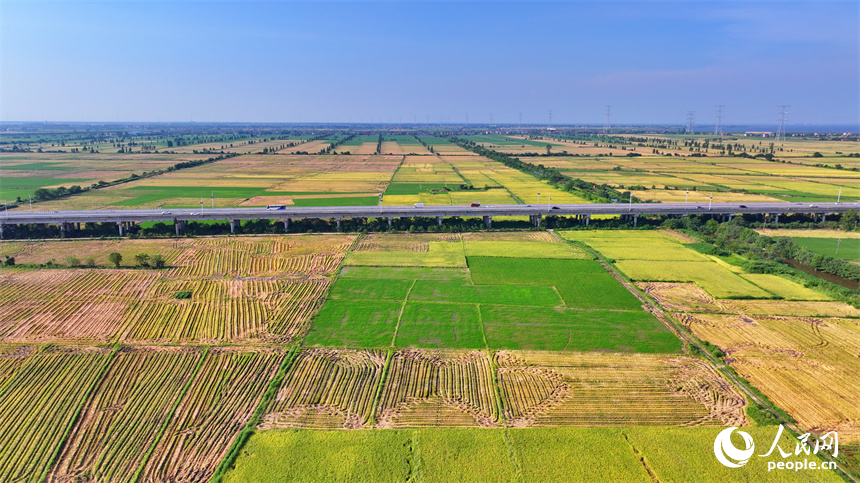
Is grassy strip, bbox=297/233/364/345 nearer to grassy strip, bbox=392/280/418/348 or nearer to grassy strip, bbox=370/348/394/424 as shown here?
grassy strip, bbox=392/280/418/348

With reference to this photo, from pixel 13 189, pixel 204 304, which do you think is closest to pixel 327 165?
pixel 13 189

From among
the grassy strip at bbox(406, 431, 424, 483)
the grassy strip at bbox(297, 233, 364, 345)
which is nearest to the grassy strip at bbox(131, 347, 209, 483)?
the grassy strip at bbox(297, 233, 364, 345)

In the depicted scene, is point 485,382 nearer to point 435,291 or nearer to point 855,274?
point 435,291

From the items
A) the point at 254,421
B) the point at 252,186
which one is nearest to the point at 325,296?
the point at 254,421

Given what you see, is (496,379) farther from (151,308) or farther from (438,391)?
(151,308)

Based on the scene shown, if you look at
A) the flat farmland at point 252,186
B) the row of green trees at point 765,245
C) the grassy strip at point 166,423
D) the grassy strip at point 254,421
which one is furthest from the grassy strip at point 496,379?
the flat farmland at point 252,186
